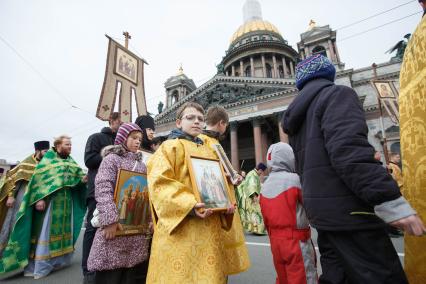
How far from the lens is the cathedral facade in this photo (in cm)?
2186

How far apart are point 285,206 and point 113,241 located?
59.5 inches

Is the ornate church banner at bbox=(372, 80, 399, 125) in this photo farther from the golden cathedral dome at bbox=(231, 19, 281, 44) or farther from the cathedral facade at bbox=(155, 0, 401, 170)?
Answer: the golden cathedral dome at bbox=(231, 19, 281, 44)

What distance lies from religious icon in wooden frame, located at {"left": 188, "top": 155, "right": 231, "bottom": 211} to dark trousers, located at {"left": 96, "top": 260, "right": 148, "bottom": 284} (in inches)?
41.0

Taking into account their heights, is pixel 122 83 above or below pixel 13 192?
above

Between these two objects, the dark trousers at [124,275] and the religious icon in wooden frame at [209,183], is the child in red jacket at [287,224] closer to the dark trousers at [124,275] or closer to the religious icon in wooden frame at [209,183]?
the religious icon in wooden frame at [209,183]

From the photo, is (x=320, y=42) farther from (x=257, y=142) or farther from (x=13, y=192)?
(x=13, y=192)

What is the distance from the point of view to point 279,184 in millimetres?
A: 2334

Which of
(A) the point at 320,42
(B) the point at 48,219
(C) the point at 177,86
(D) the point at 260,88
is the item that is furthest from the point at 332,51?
(B) the point at 48,219

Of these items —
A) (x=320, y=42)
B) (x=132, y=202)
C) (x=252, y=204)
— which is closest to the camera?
(x=132, y=202)

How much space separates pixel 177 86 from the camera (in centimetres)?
3691

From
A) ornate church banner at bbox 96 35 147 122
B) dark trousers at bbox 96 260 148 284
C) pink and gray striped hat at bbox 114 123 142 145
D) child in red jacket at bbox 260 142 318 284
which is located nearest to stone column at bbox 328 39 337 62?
ornate church banner at bbox 96 35 147 122

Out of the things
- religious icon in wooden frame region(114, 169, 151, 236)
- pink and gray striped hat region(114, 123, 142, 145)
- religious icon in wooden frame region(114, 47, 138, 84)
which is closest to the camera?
religious icon in wooden frame region(114, 169, 151, 236)

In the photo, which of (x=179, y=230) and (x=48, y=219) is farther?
(x=48, y=219)

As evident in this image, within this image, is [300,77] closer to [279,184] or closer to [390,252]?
[279,184]
